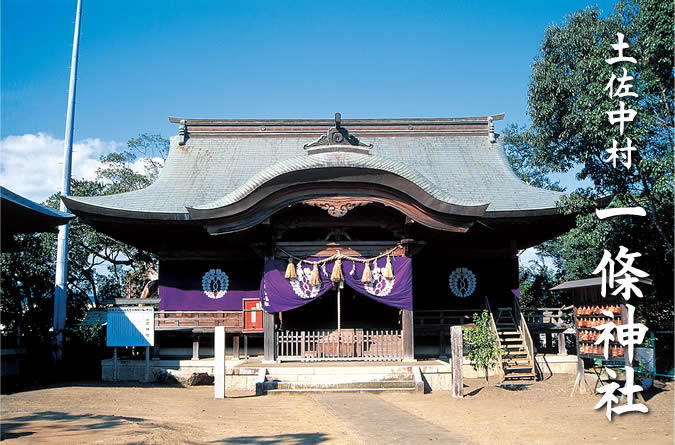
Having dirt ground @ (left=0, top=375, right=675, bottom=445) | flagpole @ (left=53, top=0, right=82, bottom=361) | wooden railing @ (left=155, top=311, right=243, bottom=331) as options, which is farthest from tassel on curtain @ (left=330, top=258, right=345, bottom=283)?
flagpole @ (left=53, top=0, right=82, bottom=361)

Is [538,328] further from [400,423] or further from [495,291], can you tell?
[400,423]

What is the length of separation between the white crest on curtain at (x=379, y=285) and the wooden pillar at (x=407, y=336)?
2.42 feet

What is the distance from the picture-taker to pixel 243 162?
70.2 ft

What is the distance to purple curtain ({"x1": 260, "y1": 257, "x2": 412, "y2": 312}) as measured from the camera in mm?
14586

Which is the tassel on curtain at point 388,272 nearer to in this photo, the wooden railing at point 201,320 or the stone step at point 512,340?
the stone step at point 512,340

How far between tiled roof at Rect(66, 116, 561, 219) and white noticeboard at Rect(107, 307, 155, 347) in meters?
2.92

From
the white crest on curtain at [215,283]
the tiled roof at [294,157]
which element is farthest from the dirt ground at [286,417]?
the tiled roof at [294,157]

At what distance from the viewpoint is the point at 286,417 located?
10.0 meters

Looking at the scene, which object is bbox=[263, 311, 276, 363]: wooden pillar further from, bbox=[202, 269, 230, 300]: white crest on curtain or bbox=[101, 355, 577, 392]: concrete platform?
bbox=[202, 269, 230, 300]: white crest on curtain

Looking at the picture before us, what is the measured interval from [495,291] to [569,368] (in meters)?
3.13

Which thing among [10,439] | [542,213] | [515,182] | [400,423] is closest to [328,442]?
[400,423]

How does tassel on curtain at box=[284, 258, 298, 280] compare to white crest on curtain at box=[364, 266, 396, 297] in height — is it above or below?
above

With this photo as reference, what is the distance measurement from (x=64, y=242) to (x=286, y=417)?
13.2m

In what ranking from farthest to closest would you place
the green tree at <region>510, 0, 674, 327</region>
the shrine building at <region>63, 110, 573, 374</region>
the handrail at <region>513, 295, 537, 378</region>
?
the handrail at <region>513, 295, 537, 378</region>
the shrine building at <region>63, 110, 573, 374</region>
the green tree at <region>510, 0, 674, 327</region>
